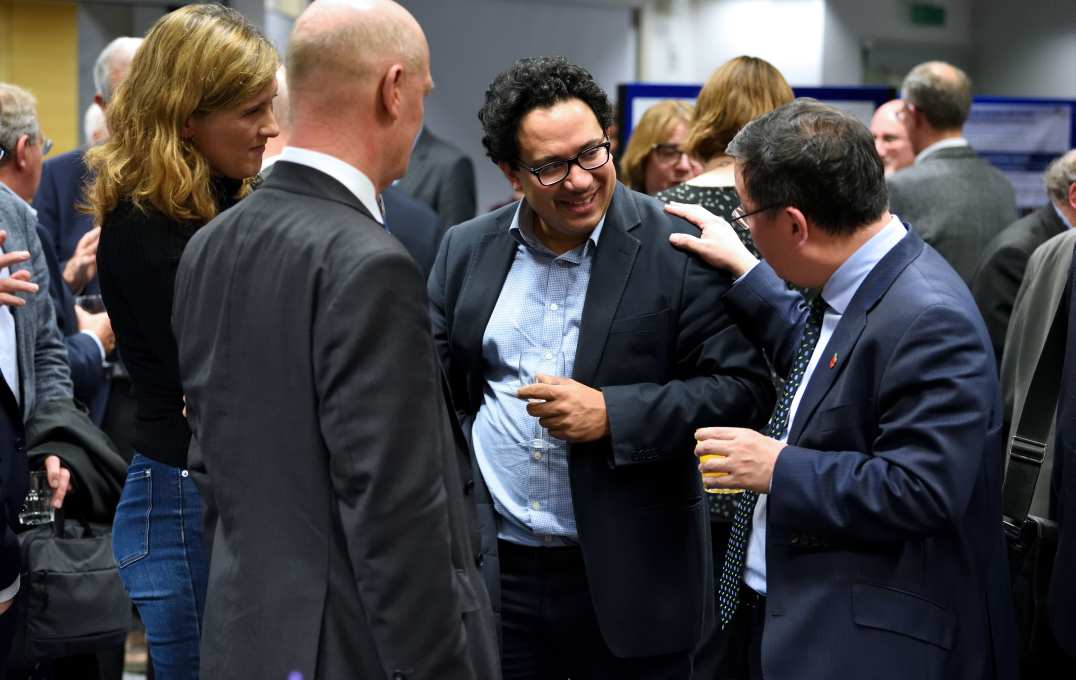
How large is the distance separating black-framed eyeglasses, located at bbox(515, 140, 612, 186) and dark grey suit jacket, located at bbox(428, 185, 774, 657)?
117mm

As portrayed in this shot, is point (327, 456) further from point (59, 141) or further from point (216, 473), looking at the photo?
point (59, 141)

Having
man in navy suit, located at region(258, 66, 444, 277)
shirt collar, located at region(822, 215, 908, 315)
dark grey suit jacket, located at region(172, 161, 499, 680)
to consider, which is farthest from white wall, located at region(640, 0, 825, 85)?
dark grey suit jacket, located at region(172, 161, 499, 680)

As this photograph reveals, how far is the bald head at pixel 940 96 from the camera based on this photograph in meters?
5.36

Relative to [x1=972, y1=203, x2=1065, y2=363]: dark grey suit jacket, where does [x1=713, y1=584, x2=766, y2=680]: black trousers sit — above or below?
below

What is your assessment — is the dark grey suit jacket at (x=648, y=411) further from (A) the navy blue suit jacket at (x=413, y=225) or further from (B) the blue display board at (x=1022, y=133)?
(B) the blue display board at (x=1022, y=133)

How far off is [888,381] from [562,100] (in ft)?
2.93

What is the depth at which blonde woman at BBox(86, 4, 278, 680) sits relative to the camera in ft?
7.54

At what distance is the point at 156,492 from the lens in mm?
2363

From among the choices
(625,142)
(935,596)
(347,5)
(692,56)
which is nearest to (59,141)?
(625,142)

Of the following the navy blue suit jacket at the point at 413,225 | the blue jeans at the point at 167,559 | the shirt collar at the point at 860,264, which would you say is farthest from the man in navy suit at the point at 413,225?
the shirt collar at the point at 860,264

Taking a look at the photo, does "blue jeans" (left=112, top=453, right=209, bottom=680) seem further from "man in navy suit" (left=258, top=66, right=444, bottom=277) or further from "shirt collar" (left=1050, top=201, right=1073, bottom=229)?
"shirt collar" (left=1050, top=201, right=1073, bottom=229)

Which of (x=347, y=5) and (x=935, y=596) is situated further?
(x=935, y=596)

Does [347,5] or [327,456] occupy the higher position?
[347,5]

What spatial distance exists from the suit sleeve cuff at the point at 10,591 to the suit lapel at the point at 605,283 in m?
1.40
